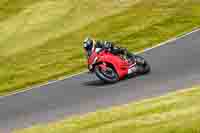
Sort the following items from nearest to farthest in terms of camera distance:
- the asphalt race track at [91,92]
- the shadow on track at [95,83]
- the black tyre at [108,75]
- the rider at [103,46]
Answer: the asphalt race track at [91,92], the rider at [103,46], the black tyre at [108,75], the shadow on track at [95,83]

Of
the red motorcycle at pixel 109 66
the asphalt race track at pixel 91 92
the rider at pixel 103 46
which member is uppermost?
the rider at pixel 103 46

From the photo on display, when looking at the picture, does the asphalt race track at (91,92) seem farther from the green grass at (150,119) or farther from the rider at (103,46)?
the green grass at (150,119)

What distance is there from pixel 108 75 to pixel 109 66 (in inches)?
12.6

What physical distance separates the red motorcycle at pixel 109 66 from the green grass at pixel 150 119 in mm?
4847

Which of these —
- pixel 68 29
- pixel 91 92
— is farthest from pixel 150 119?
pixel 68 29

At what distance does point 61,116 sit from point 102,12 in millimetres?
16129

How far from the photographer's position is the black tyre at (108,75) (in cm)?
2028

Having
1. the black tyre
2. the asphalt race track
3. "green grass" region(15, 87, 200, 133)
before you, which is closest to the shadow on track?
the asphalt race track

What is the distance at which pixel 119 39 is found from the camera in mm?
28297

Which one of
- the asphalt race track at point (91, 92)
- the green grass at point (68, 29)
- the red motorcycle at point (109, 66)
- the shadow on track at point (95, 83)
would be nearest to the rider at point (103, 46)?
the red motorcycle at point (109, 66)

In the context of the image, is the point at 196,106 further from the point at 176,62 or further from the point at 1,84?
the point at 1,84

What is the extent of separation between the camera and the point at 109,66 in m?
20.3

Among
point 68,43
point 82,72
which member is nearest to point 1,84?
point 82,72

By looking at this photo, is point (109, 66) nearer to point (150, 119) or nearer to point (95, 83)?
point (95, 83)
